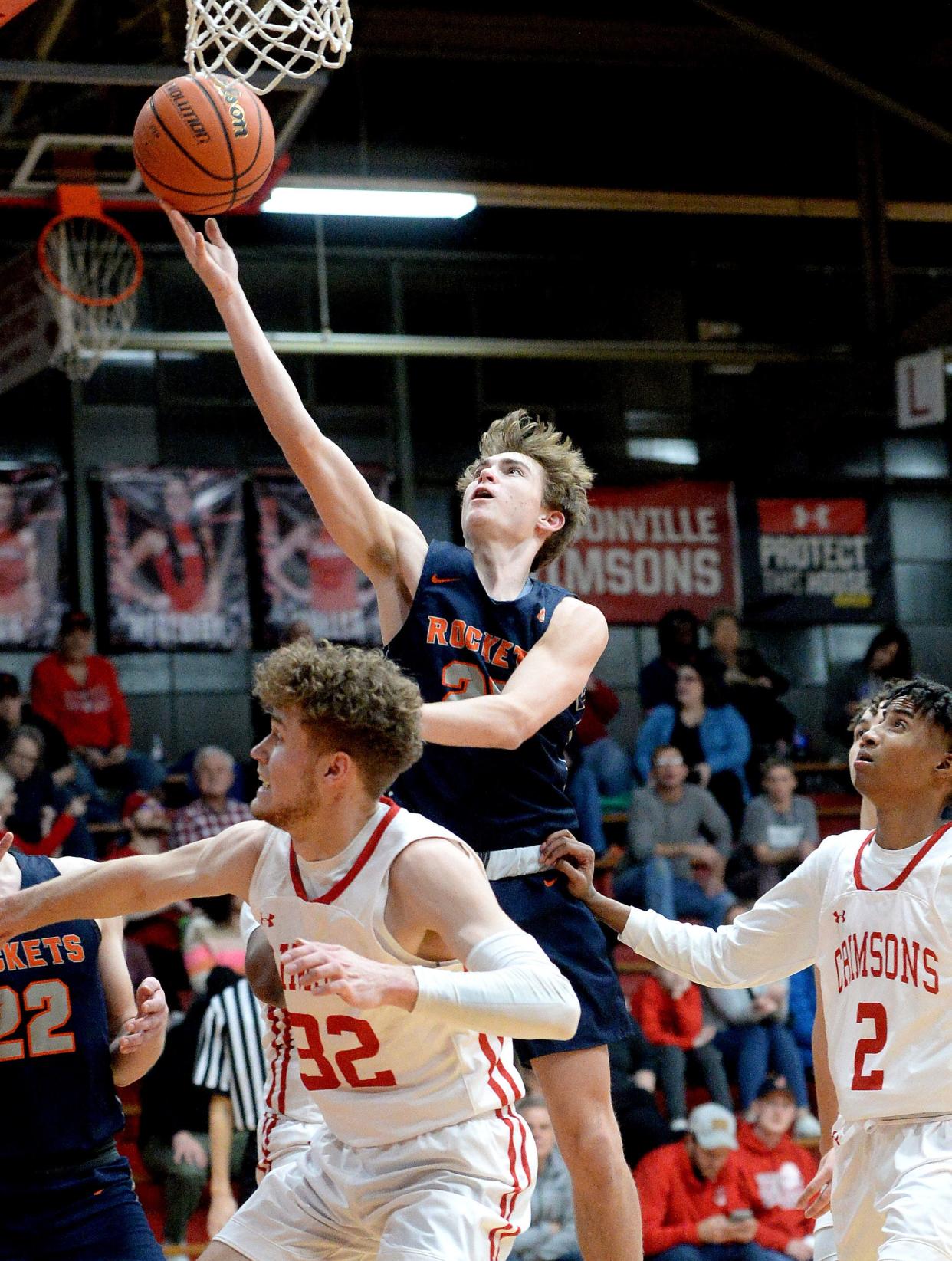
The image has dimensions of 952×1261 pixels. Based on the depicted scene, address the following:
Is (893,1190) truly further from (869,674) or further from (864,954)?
(869,674)

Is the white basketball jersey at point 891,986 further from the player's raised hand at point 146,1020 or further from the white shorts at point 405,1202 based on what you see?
the player's raised hand at point 146,1020

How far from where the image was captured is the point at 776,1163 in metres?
9.63

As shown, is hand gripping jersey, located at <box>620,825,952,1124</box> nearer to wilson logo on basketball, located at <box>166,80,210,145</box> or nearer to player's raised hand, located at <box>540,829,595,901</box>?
player's raised hand, located at <box>540,829,595,901</box>

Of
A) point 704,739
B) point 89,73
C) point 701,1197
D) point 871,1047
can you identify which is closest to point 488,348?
Result: point 704,739

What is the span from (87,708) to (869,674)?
5754mm

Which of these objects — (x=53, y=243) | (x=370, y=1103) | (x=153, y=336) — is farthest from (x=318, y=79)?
(x=370, y=1103)

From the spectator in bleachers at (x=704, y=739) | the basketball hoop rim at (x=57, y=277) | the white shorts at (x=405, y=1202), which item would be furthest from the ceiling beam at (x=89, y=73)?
the white shorts at (x=405, y=1202)

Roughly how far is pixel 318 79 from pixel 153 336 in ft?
12.4

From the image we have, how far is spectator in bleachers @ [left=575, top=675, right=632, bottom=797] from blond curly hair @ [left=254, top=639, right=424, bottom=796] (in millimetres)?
9087

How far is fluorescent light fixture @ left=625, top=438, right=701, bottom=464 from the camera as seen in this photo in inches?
612

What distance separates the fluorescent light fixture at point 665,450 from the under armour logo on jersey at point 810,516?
99cm

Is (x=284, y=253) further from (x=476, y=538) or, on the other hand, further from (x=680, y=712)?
(x=476, y=538)

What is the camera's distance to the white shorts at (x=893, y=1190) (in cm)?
411

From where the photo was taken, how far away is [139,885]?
3857 millimetres
